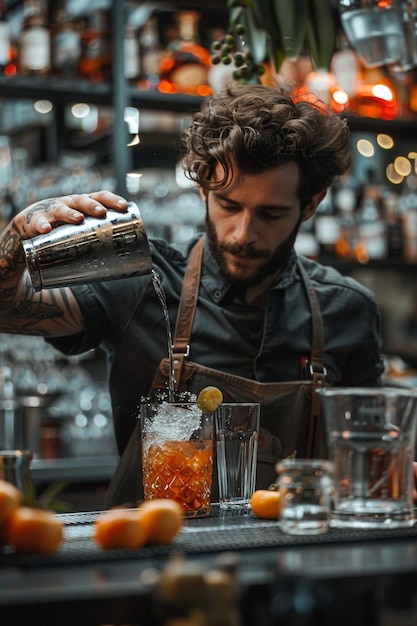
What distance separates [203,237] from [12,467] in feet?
3.58

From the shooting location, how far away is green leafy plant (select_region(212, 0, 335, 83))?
252cm

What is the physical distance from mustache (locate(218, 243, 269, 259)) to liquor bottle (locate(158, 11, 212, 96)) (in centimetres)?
169

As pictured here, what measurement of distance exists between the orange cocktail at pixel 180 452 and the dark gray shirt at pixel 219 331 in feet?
1.81

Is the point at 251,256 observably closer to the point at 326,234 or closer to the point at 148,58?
the point at 148,58

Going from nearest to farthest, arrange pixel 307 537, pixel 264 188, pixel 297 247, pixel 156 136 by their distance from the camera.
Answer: pixel 307 537, pixel 264 188, pixel 297 247, pixel 156 136

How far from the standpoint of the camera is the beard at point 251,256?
2082 millimetres

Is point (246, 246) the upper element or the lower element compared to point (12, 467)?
upper

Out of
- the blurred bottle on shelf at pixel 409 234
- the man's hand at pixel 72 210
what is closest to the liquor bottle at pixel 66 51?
the blurred bottle on shelf at pixel 409 234

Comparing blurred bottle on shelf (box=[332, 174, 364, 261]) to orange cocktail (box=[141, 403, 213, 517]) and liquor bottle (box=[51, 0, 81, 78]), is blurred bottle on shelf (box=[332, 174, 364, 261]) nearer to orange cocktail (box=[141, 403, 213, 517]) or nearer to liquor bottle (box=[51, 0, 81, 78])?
liquor bottle (box=[51, 0, 81, 78])

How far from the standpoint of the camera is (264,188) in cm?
204

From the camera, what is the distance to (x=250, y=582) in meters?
0.95

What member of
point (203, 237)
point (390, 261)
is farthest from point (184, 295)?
point (390, 261)

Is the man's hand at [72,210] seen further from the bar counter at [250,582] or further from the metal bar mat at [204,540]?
the bar counter at [250,582]

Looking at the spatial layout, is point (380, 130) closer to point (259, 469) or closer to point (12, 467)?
point (259, 469)
